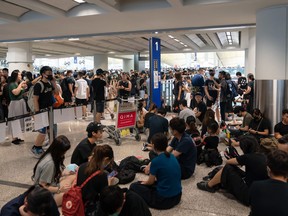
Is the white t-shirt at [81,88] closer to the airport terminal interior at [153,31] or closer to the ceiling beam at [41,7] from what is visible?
the airport terminal interior at [153,31]

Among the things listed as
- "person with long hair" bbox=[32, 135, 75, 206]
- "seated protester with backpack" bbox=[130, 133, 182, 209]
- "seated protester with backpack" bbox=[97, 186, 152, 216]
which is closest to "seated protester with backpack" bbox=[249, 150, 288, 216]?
"seated protester with backpack" bbox=[97, 186, 152, 216]

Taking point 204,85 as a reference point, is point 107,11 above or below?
above

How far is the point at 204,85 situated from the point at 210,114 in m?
3.14

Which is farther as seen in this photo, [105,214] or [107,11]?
[107,11]

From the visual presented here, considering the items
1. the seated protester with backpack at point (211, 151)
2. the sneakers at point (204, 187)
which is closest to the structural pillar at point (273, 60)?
the seated protester with backpack at point (211, 151)

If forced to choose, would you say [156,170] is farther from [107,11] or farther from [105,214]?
[107,11]

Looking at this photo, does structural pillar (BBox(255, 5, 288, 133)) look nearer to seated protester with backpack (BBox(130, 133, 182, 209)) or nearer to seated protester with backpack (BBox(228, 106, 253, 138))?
seated protester with backpack (BBox(228, 106, 253, 138))

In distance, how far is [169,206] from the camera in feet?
12.1

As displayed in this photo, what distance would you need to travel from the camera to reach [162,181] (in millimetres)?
3570

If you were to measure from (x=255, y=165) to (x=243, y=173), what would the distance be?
519 mm

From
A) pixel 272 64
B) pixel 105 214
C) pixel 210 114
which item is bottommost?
pixel 105 214

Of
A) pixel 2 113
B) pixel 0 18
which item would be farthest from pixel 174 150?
pixel 0 18

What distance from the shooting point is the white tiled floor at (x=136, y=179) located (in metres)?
3.68

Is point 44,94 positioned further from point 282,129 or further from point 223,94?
point 223,94
